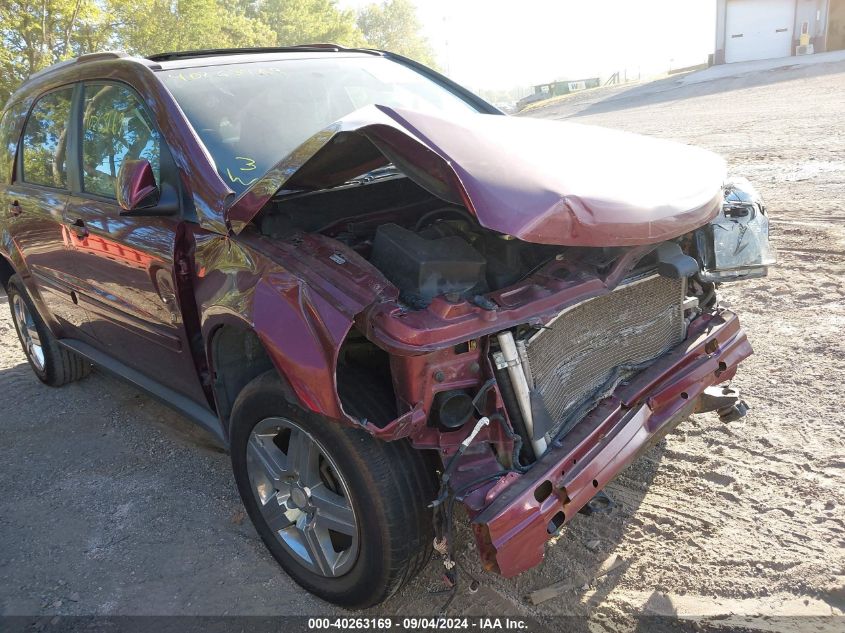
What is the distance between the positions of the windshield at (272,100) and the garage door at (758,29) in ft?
125

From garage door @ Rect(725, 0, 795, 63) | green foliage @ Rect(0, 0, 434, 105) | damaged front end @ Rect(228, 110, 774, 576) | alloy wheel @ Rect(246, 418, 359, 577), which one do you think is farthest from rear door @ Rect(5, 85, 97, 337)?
garage door @ Rect(725, 0, 795, 63)

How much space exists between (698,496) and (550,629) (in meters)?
1.04

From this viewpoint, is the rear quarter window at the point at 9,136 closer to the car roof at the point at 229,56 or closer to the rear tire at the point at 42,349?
the rear tire at the point at 42,349

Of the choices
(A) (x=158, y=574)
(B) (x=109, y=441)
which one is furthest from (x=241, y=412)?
(B) (x=109, y=441)

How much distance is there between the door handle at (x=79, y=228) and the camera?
3.55 metres

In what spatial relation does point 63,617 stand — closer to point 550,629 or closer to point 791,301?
point 550,629

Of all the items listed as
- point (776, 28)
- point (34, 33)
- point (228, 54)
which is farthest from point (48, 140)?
point (776, 28)

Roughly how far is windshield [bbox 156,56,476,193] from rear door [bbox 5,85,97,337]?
114 centimetres

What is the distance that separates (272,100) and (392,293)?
163cm

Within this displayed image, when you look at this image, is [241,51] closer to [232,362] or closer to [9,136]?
[232,362]

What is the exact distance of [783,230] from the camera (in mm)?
6309

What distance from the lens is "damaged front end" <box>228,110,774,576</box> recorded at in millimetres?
2148

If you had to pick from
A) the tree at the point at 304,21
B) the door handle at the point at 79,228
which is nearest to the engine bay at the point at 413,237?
the door handle at the point at 79,228

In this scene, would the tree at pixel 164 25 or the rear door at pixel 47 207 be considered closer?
the rear door at pixel 47 207
